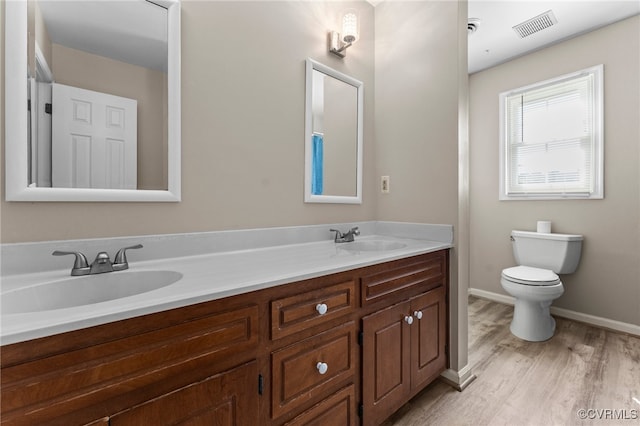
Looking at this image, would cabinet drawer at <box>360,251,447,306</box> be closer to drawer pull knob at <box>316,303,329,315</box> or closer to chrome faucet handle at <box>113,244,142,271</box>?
drawer pull knob at <box>316,303,329,315</box>

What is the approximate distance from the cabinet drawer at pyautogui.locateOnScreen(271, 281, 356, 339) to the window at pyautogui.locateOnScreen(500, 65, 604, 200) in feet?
8.11

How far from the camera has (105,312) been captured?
0.62 metres

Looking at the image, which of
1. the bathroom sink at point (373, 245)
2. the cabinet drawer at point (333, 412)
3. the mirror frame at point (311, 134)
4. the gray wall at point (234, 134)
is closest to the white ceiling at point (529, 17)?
the mirror frame at point (311, 134)

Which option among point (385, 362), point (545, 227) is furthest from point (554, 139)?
point (385, 362)

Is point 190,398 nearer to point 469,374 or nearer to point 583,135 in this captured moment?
point 469,374

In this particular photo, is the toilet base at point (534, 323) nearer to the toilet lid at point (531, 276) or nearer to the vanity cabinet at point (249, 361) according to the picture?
the toilet lid at point (531, 276)

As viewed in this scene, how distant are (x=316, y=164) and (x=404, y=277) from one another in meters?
0.83

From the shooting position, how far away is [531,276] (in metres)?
2.24

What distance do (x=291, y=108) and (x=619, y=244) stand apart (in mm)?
2727

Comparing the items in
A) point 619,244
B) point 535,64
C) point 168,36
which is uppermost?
point 535,64

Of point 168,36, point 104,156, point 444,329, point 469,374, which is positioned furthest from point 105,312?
point 469,374

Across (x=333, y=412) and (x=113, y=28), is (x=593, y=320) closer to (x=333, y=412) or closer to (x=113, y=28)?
(x=333, y=412)

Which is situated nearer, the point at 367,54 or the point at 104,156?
the point at 104,156

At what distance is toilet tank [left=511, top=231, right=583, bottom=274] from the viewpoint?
2369mm
